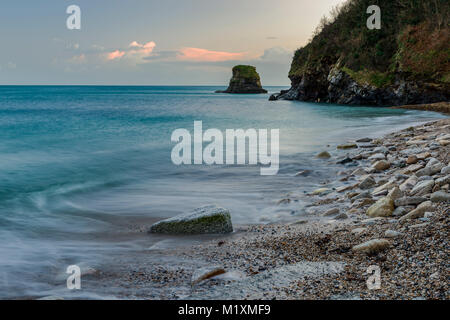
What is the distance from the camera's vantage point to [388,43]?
1516 inches

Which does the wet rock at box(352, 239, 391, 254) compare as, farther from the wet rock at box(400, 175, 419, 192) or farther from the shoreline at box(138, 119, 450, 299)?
the wet rock at box(400, 175, 419, 192)

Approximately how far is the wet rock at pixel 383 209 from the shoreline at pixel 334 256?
6cm

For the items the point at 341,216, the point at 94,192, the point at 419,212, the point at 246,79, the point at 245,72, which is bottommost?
the point at 94,192

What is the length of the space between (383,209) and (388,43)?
38997mm

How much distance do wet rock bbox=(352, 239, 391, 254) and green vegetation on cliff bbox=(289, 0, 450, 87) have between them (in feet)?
108

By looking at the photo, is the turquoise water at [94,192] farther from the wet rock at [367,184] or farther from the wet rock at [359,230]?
the wet rock at [359,230]

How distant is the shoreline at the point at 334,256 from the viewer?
3.02 m

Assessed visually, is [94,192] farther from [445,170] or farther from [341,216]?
[445,170]

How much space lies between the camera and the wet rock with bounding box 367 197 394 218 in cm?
478

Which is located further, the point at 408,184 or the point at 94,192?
the point at 94,192

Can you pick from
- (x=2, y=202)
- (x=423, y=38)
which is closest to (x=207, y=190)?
(x=2, y=202)

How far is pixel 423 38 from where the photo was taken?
1362 inches
